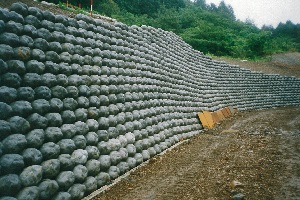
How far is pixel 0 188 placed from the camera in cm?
365

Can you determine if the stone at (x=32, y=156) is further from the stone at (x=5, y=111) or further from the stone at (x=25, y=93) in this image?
the stone at (x=25, y=93)

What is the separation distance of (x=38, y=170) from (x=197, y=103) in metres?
8.62

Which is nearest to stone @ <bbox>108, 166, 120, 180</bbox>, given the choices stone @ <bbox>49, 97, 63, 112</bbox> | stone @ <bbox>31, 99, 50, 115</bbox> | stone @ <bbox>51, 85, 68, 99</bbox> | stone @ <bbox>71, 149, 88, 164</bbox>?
stone @ <bbox>71, 149, 88, 164</bbox>

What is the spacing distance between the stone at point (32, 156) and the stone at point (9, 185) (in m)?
0.32

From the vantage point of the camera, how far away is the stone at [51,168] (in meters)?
4.35

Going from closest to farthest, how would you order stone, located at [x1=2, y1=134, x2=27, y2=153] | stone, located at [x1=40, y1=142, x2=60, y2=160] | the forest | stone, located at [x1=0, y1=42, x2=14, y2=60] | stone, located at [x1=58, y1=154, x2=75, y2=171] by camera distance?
1. stone, located at [x1=2, y1=134, x2=27, y2=153]
2. stone, located at [x1=0, y1=42, x2=14, y2=60]
3. stone, located at [x1=40, y1=142, x2=60, y2=160]
4. stone, located at [x1=58, y1=154, x2=75, y2=171]
5. the forest

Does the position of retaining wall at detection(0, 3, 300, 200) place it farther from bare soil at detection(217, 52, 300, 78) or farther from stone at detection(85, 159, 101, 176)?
bare soil at detection(217, 52, 300, 78)

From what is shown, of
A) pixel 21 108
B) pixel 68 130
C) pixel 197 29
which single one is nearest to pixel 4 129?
pixel 21 108

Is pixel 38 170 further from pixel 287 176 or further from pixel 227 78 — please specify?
pixel 227 78

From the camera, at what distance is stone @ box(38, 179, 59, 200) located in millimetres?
4125

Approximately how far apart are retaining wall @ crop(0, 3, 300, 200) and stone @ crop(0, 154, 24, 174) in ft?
0.04

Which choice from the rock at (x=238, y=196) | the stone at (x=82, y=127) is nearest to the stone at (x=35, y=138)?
the stone at (x=82, y=127)

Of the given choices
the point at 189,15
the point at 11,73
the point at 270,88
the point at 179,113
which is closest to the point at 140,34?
the point at 179,113

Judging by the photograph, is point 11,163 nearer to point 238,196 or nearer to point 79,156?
point 79,156
